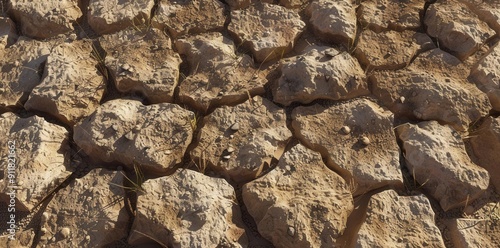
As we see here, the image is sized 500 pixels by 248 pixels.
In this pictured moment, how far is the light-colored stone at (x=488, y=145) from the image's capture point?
1898mm

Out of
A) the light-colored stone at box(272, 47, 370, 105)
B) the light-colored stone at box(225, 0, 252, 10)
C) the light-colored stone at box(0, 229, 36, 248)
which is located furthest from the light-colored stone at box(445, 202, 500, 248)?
the light-colored stone at box(0, 229, 36, 248)

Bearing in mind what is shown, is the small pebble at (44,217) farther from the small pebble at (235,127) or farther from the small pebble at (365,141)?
the small pebble at (365,141)

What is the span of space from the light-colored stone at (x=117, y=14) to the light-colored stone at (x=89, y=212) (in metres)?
0.69

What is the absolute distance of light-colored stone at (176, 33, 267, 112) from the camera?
198cm

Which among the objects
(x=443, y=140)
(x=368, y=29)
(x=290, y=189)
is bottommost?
(x=290, y=189)

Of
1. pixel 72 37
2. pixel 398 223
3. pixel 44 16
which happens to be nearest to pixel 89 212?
pixel 72 37

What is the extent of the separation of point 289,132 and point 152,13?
837 mm

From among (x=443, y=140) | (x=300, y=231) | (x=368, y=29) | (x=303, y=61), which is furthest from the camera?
(x=368, y=29)

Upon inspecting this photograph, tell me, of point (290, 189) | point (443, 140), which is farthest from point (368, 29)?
point (290, 189)

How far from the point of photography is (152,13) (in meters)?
2.20

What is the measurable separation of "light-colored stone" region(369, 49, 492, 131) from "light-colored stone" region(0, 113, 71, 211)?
4.15 ft

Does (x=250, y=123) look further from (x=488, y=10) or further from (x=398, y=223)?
(x=488, y=10)

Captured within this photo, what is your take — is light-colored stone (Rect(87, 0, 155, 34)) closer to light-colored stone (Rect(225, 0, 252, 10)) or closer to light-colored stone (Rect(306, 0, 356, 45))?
light-colored stone (Rect(225, 0, 252, 10))

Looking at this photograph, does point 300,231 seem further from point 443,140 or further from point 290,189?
point 443,140
